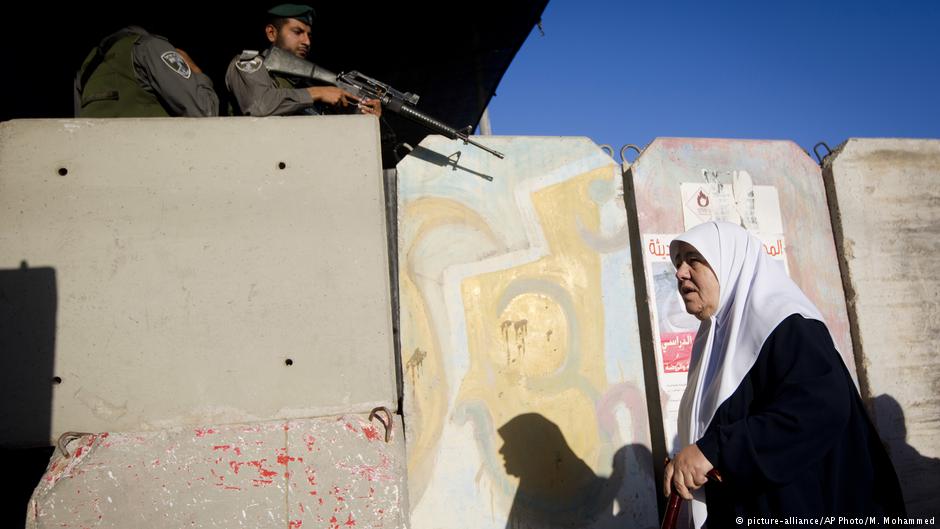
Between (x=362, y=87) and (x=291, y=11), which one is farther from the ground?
(x=291, y=11)

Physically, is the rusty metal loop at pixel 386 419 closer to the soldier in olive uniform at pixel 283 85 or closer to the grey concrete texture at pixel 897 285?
the soldier in olive uniform at pixel 283 85

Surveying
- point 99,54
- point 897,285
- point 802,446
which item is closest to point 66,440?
point 99,54

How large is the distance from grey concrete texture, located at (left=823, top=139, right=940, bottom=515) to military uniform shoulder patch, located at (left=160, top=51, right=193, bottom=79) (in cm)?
370

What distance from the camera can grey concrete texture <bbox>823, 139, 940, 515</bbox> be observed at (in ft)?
12.7

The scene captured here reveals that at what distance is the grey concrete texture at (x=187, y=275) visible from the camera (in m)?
2.27

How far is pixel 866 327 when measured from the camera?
395 cm

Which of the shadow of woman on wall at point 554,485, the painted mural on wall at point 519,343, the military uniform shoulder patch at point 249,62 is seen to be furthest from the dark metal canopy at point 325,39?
the shadow of woman on wall at point 554,485

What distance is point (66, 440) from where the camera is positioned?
7.08 ft

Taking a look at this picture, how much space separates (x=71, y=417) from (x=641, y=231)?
9.27 feet

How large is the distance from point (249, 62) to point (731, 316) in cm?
243

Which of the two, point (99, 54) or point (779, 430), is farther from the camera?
point (99, 54)

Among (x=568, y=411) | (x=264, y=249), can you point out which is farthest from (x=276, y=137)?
(x=568, y=411)

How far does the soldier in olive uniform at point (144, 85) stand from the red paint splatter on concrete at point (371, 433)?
63.4 inches

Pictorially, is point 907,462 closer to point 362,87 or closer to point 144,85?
point 362,87
